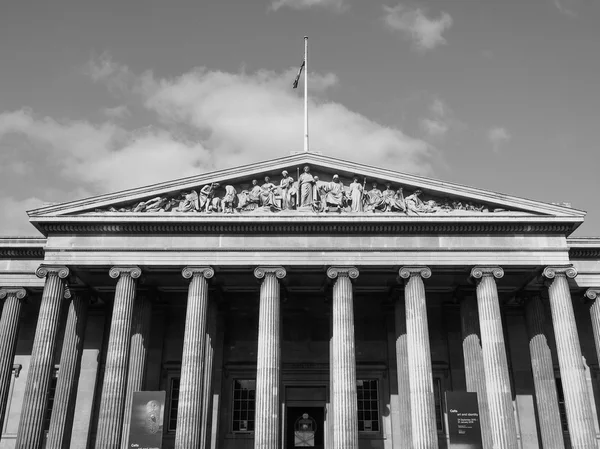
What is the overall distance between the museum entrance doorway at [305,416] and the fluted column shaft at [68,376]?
Result: 10196 millimetres

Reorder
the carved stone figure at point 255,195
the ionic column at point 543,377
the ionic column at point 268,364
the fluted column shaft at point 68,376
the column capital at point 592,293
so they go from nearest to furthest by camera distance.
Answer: the ionic column at point 268,364
the fluted column shaft at point 68,376
the ionic column at point 543,377
the carved stone figure at point 255,195
the column capital at point 592,293

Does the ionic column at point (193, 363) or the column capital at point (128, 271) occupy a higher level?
the column capital at point (128, 271)

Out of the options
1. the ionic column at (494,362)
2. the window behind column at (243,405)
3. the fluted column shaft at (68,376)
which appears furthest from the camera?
the window behind column at (243,405)

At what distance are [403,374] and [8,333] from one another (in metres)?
18.6

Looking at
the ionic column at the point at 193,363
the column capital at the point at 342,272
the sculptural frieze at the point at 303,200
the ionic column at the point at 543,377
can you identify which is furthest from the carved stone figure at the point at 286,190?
the ionic column at the point at 543,377

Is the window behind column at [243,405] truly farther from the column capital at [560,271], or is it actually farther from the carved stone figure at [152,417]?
the column capital at [560,271]

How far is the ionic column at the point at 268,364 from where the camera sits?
25391mm

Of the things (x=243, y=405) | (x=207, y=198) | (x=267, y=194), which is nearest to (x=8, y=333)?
(x=207, y=198)

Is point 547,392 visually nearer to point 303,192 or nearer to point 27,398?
point 303,192

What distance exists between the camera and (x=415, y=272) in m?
28.1

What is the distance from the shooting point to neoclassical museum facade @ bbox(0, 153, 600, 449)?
1042 inches

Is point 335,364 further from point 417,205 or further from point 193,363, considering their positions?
point 417,205

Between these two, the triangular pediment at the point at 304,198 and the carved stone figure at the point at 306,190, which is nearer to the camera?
the triangular pediment at the point at 304,198

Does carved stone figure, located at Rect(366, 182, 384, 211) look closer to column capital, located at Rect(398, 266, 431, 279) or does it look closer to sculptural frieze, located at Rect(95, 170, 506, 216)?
Result: sculptural frieze, located at Rect(95, 170, 506, 216)
